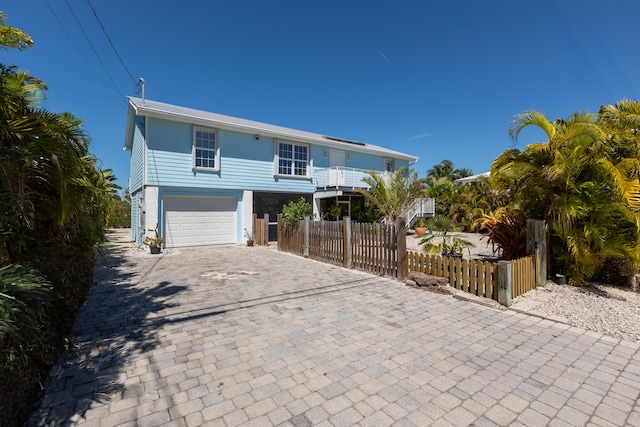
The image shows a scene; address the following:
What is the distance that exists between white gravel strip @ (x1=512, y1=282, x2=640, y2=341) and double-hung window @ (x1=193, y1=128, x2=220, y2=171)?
40.9ft

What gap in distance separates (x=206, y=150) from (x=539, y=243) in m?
12.7

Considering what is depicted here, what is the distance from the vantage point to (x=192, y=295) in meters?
5.68

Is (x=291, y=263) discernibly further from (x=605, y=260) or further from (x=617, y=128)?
(x=617, y=128)

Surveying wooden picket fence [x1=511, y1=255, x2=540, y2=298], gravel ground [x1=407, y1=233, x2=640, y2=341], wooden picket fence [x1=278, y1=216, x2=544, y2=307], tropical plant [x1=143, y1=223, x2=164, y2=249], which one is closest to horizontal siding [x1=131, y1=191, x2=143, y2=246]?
tropical plant [x1=143, y1=223, x2=164, y2=249]

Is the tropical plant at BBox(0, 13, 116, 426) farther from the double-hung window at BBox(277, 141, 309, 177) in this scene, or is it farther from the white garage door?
the double-hung window at BBox(277, 141, 309, 177)

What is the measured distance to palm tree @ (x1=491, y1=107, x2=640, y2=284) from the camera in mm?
5324

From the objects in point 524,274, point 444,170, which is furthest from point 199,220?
point 444,170

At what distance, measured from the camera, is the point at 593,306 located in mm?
4902

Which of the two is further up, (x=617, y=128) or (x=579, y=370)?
(x=617, y=128)

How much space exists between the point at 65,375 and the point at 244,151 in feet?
40.7

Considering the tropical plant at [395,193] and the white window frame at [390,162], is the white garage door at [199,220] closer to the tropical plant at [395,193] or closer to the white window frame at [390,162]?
the tropical plant at [395,193]

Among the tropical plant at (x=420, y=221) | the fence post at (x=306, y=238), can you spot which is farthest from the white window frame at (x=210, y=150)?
the tropical plant at (x=420, y=221)

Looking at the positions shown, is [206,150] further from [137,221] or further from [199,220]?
[137,221]

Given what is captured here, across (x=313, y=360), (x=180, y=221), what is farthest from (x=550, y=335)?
(x=180, y=221)
